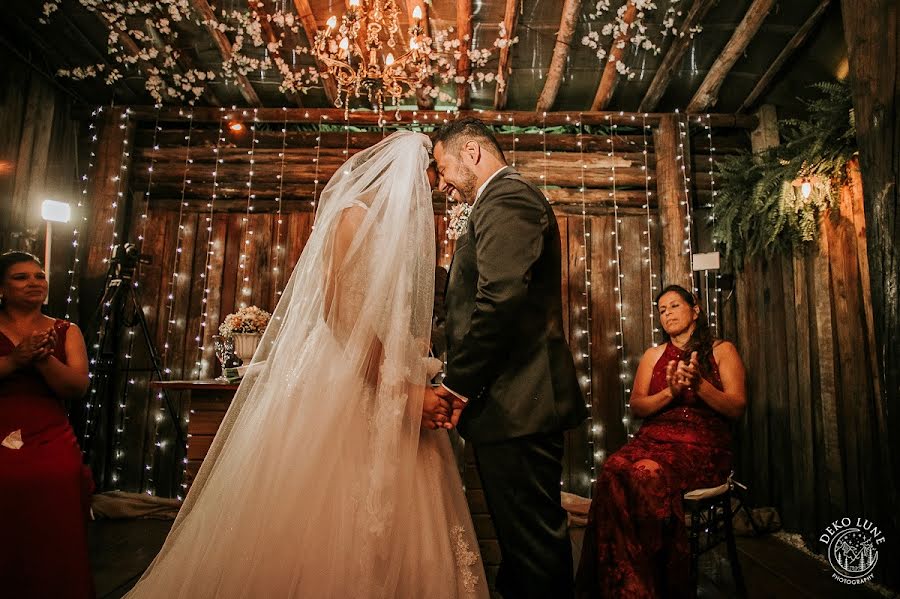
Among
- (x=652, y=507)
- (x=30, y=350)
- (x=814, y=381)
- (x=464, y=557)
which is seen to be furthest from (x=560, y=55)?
(x=30, y=350)

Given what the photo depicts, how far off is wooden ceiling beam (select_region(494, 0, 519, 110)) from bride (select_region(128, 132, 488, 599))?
2.41 meters

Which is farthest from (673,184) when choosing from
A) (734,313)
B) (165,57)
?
(165,57)

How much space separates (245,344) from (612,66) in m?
3.68

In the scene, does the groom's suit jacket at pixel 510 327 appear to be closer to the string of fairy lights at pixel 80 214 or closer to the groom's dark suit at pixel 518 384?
the groom's dark suit at pixel 518 384

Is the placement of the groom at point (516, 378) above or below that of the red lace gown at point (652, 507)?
above

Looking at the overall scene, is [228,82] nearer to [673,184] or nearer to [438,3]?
[438,3]

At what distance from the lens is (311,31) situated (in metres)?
4.12

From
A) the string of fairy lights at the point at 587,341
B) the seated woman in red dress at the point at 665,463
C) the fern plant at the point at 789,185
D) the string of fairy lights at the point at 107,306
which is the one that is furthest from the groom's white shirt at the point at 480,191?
the string of fairy lights at the point at 107,306

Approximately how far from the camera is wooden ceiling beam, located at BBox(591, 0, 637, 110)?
3.91m

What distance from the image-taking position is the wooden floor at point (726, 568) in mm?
2867

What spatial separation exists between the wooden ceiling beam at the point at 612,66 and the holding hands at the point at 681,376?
2573 millimetres

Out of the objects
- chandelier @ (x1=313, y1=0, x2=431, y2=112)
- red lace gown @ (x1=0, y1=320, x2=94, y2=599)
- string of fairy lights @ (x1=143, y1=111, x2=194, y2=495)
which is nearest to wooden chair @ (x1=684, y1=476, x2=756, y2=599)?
red lace gown @ (x1=0, y1=320, x2=94, y2=599)

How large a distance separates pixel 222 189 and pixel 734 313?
5004 mm

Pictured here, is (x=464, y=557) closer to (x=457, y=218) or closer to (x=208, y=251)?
(x=457, y=218)
